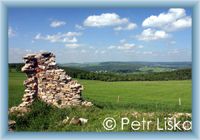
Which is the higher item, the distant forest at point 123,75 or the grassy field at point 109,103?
the distant forest at point 123,75

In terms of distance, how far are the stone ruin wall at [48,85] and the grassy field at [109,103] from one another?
0.39 ft

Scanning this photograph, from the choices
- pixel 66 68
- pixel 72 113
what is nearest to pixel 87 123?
pixel 72 113

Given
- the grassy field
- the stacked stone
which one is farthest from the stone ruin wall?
the grassy field

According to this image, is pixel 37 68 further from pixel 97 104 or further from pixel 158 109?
pixel 158 109

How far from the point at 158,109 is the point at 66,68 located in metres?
1.90

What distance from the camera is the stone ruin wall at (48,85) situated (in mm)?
12742

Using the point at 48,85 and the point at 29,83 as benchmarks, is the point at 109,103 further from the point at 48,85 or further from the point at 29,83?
the point at 29,83

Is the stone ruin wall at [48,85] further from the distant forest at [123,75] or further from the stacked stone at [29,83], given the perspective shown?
the distant forest at [123,75]

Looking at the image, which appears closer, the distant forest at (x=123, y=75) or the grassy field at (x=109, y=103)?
the grassy field at (x=109, y=103)

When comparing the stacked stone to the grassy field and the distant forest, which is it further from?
the distant forest

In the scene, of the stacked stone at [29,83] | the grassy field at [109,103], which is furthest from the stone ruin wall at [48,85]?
the grassy field at [109,103]

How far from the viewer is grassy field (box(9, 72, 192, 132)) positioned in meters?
12.5

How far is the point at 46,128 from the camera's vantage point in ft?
41.0

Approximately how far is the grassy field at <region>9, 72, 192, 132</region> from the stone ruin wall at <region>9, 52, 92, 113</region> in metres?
0.12
